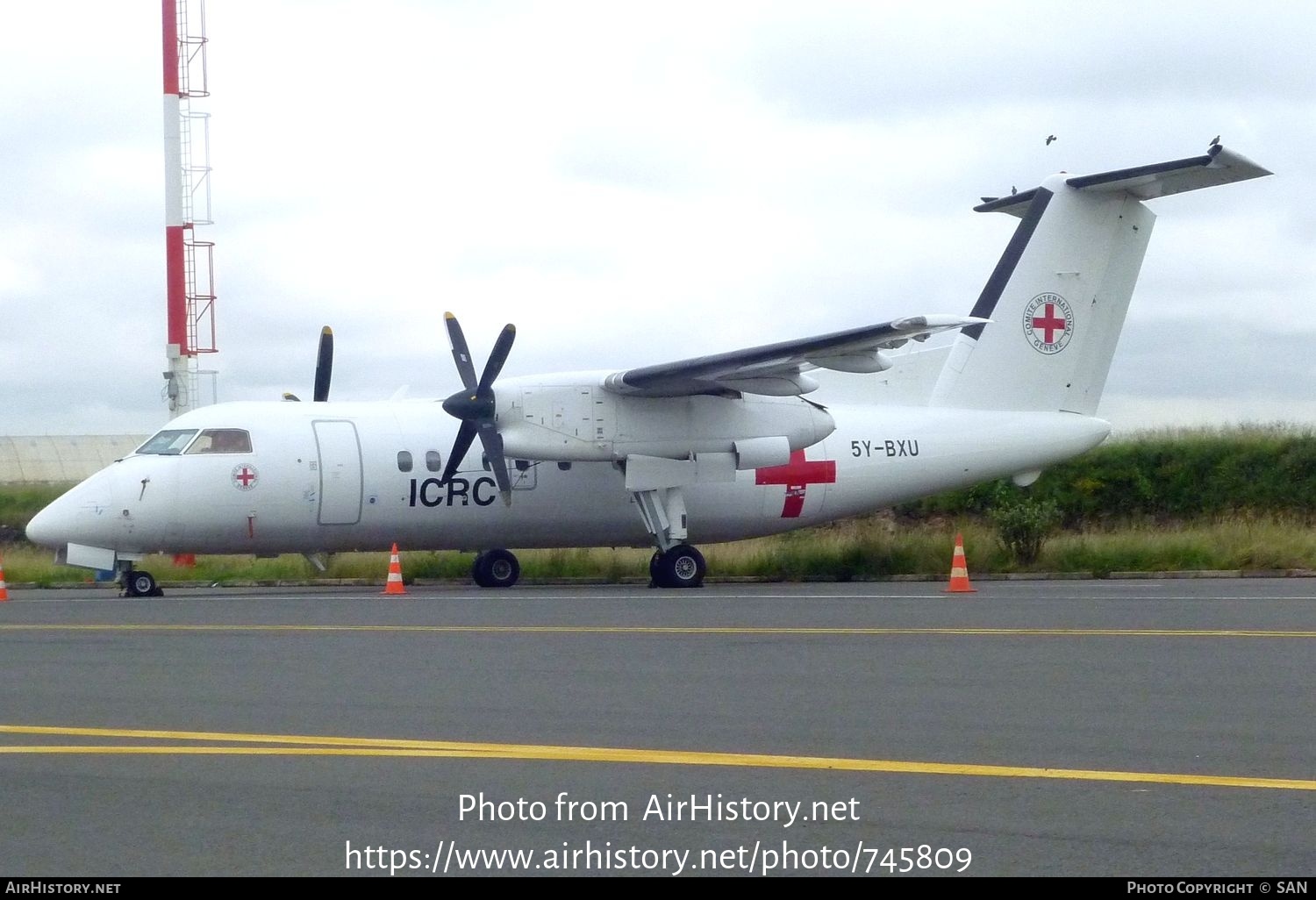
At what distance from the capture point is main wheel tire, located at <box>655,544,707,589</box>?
20172 mm

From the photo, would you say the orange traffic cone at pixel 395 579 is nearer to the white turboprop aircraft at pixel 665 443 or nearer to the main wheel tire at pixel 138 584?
the white turboprop aircraft at pixel 665 443

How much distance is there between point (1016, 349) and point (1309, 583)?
6.01 metres

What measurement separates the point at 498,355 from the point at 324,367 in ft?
11.8

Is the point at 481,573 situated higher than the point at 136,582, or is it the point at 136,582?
the point at 136,582

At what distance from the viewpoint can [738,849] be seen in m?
5.15

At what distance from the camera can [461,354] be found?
67.7 ft

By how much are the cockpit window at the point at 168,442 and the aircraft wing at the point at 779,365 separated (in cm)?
587

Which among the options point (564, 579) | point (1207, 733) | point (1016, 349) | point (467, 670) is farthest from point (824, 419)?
point (1207, 733)

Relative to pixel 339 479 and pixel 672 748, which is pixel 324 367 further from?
pixel 672 748

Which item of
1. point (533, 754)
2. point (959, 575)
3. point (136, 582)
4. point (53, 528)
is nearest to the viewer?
point (533, 754)

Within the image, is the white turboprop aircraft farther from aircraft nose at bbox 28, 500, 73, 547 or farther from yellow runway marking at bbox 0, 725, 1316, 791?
yellow runway marking at bbox 0, 725, 1316, 791

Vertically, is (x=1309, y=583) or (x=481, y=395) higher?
(x=481, y=395)

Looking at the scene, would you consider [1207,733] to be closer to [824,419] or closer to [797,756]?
[797,756]

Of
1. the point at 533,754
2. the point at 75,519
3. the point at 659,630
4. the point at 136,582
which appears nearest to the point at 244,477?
the point at 136,582
